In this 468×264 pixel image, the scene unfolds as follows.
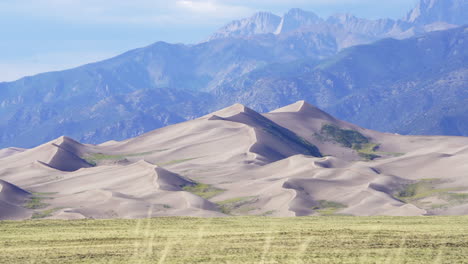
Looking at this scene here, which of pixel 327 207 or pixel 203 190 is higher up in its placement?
pixel 203 190

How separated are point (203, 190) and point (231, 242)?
400 ft

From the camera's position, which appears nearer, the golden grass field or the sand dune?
the golden grass field

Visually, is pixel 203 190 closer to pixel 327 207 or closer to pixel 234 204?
pixel 234 204

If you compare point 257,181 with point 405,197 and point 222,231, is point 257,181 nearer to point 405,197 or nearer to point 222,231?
point 405,197

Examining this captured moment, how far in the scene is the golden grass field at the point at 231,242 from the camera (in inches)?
1740

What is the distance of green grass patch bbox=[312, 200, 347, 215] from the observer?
476 feet

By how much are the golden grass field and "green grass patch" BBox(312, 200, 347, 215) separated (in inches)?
3256

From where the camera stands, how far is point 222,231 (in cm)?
5606

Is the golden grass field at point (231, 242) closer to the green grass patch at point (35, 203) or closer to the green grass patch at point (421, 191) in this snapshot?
the green grass patch at point (35, 203)

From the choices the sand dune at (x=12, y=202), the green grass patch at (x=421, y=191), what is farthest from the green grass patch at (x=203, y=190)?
the green grass patch at (x=421, y=191)

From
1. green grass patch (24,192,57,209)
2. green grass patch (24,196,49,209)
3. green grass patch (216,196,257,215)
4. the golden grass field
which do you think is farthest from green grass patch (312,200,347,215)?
the golden grass field

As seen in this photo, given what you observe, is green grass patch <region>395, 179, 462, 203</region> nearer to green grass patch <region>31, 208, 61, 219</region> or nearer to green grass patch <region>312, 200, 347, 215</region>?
green grass patch <region>312, 200, 347, 215</region>

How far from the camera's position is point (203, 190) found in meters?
171

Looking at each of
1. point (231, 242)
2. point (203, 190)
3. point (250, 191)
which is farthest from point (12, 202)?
point (231, 242)
